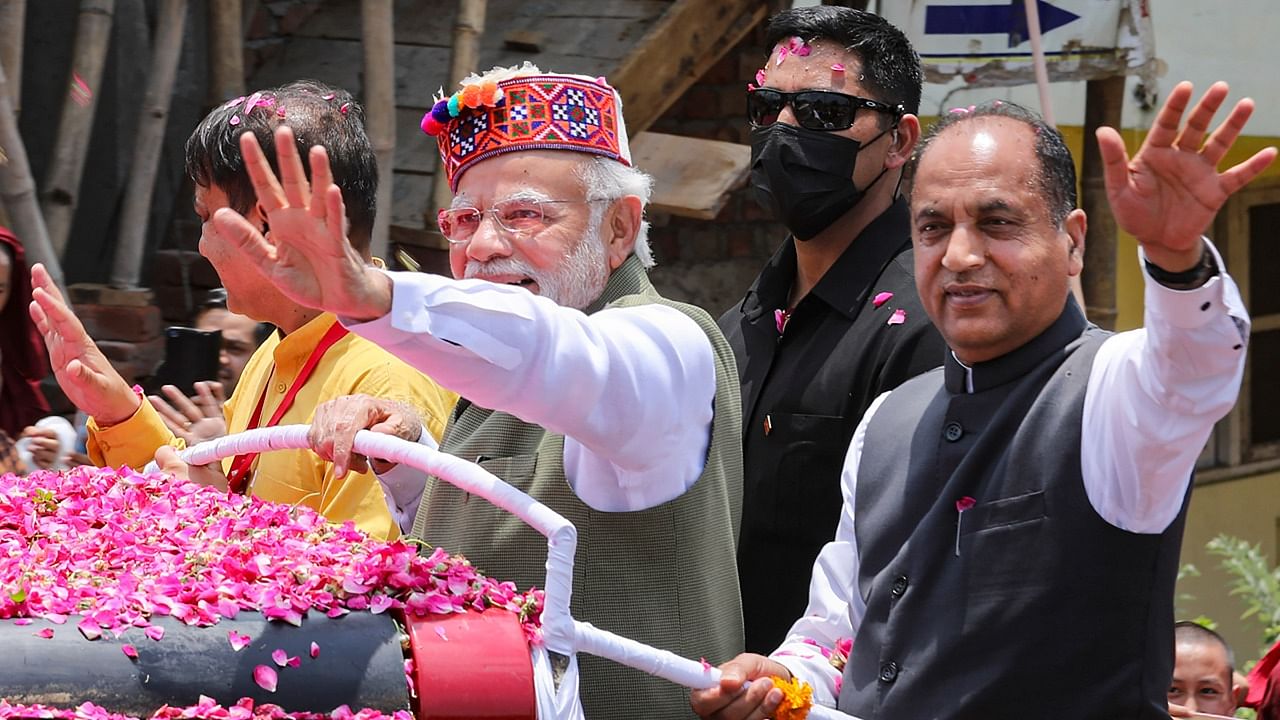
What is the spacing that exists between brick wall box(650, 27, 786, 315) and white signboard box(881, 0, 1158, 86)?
74 centimetres

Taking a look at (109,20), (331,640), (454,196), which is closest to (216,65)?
(109,20)

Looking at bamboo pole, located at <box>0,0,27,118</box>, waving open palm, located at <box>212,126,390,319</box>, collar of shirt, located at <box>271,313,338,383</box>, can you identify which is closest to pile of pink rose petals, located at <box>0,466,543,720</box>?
waving open palm, located at <box>212,126,390,319</box>

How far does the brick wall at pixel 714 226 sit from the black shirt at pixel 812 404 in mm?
3340

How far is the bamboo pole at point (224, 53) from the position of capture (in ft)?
17.5

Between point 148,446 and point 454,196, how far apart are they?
86 centimetres

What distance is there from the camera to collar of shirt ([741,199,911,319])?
11.1 ft

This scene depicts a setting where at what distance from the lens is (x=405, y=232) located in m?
5.62

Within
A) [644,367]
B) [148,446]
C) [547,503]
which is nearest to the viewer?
[644,367]

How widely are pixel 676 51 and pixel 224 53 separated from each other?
1605 millimetres

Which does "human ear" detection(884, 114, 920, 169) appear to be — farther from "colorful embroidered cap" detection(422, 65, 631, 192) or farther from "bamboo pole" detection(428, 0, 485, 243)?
"bamboo pole" detection(428, 0, 485, 243)

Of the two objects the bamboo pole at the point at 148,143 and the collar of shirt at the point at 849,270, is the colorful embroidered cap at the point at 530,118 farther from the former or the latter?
the bamboo pole at the point at 148,143

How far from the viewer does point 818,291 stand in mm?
3404

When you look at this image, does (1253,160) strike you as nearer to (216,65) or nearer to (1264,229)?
(216,65)

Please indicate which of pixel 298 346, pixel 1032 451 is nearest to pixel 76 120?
pixel 298 346
